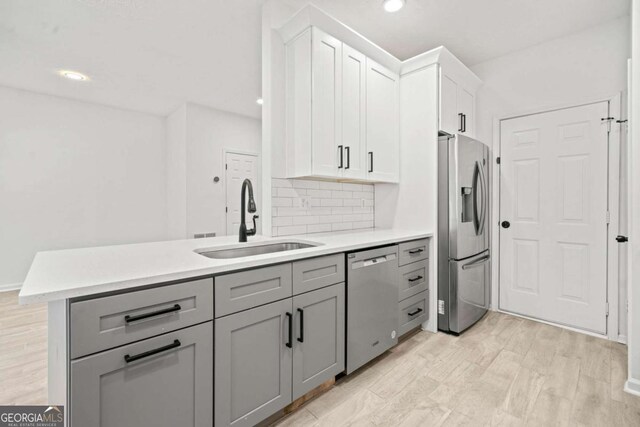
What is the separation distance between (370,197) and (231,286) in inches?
85.1

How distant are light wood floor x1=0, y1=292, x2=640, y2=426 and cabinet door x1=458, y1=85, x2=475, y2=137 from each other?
2.02 meters

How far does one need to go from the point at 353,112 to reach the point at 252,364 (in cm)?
199

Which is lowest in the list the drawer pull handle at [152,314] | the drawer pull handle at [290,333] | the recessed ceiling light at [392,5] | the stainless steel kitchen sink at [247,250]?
the drawer pull handle at [290,333]

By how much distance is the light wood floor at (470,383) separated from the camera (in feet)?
5.24

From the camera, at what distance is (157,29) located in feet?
9.08

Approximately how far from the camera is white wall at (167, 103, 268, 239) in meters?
4.73

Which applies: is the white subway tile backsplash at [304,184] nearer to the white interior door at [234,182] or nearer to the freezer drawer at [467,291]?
the freezer drawer at [467,291]

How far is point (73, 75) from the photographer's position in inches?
145

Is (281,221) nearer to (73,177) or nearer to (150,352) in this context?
(150,352)

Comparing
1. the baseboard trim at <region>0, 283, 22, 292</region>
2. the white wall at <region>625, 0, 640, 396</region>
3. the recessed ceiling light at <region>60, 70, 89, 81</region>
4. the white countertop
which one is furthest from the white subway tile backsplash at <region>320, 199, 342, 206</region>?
the baseboard trim at <region>0, 283, 22, 292</region>

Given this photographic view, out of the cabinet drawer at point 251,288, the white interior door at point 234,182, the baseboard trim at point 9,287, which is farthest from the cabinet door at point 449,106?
the baseboard trim at point 9,287

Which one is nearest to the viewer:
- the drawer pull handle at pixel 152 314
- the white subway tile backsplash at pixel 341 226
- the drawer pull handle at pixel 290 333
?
the drawer pull handle at pixel 152 314

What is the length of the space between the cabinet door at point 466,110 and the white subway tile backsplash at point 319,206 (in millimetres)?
1146

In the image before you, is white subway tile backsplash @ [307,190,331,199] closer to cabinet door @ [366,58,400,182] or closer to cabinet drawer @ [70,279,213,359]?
cabinet door @ [366,58,400,182]
